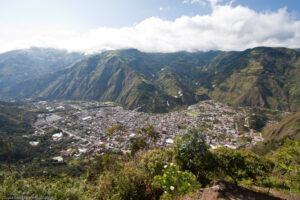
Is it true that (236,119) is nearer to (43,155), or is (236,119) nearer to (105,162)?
(105,162)

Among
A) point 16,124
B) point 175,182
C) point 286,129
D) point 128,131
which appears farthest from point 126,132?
point 286,129

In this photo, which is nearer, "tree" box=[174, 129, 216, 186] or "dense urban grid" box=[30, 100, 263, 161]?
"tree" box=[174, 129, 216, 186]

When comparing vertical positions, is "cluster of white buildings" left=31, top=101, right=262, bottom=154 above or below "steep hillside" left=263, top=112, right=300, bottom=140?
below

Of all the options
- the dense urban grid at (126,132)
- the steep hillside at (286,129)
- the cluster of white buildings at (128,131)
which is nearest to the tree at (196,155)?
the dense urban grid at (126,132)

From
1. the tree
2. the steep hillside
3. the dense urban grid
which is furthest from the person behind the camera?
the steep hillside

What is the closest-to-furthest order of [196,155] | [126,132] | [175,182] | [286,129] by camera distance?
[175,182] → [196,155] → [126,132] → [286,129]

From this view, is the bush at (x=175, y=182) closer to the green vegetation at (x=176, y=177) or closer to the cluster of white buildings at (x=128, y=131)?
the green vegetation at (x=176, y=177)

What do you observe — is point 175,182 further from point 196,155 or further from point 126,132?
point 126,132

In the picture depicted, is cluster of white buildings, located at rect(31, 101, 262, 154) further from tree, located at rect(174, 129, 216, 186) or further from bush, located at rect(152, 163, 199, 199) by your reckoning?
bush, located at rect(152, 163, 199, 199)

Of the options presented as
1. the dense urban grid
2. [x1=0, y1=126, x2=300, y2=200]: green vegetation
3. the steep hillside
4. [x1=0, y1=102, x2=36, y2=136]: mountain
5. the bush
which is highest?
the bush

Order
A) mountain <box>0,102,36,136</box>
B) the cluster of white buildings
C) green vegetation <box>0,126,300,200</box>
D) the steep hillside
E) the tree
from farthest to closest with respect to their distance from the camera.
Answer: mountain <box>0,102,36,136</box> → the steep hillside → the cluster of white buildings → the tree → green vegetation <box>0,126,300,200</box>

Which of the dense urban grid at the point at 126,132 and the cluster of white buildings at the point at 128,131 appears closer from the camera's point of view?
the dense urban grid at the point at 126,132

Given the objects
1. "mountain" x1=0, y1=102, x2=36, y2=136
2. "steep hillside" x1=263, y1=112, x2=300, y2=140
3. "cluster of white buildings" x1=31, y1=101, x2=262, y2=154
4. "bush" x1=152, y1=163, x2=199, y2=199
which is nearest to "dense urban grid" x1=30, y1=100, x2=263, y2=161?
"cluster of white buildings" x1=31, y1=101, x2=262, y2=154
